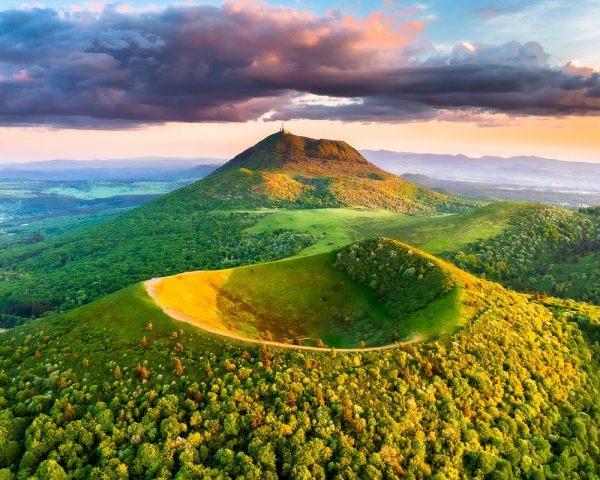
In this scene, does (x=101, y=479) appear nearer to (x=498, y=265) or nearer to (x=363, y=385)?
(x=363, y=385)

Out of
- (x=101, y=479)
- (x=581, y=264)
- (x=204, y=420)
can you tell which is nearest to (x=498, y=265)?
→ (x=581, y=264)

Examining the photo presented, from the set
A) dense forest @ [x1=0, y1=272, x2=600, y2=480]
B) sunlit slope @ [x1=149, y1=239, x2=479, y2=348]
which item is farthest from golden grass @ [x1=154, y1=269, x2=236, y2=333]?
dense forest @ [x1=0, y1=272, x2=600, y2=480]

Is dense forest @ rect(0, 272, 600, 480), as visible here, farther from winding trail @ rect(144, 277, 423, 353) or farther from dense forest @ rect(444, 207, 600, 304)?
dense forest @ rect(444, 207, 600, 304)

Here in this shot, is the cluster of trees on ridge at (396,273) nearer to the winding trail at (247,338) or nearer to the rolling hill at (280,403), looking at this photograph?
the rolling hill at (280,403)

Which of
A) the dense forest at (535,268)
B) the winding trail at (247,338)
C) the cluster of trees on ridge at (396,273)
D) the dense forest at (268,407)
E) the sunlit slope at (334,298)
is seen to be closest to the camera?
the dense forest at (268,407)

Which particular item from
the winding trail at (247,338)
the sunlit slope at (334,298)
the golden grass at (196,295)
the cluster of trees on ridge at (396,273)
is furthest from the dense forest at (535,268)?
the golden grass at (196,295)

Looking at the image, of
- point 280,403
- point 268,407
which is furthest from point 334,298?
point 268,407
